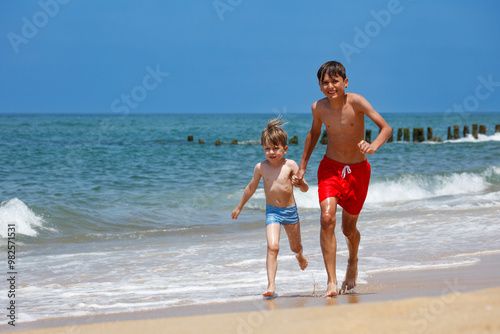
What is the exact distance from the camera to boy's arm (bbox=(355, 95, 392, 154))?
4.44 m

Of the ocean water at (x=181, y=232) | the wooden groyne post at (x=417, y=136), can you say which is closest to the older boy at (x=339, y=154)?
the ocean water at (x=181, y=232)

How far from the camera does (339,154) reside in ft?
16.0

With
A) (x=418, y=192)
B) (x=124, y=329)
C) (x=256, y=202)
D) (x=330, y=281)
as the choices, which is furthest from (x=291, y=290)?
(x=418, y=192)

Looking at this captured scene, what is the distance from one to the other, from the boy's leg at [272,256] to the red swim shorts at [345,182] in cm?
50

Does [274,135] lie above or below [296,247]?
above

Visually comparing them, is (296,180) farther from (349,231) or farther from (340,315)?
(340,315)

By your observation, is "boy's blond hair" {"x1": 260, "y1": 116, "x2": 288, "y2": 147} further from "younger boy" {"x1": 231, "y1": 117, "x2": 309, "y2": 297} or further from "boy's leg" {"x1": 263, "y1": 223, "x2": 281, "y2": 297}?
"boy's leg" {"x1": 263, "y1": 223, "x2": 281, "y2": 297}

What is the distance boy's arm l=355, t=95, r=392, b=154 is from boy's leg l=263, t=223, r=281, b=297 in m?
1.02

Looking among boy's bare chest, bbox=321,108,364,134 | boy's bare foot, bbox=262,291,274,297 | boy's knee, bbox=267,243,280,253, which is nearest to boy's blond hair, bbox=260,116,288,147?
boy's bare chest, bbox=321,108,364,134

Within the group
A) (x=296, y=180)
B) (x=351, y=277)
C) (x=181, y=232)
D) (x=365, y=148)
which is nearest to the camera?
(x=365, y=148)

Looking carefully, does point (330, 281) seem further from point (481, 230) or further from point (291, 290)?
point (481, 230)

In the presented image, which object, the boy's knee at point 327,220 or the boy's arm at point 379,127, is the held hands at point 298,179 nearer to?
the boy's knee at point 327,220

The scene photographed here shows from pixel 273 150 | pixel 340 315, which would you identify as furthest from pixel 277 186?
pixel 340 315

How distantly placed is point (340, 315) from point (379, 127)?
1.66 m
